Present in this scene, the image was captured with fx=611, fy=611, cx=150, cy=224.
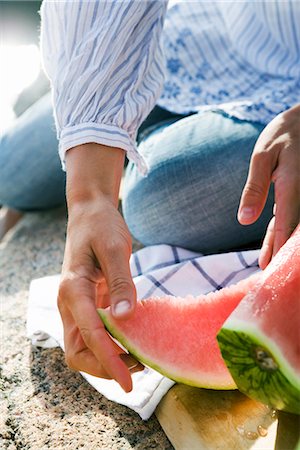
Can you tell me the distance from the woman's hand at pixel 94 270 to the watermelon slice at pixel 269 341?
0.63 ft

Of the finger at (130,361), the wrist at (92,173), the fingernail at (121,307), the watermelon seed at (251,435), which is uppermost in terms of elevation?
the wrist at (92,173)

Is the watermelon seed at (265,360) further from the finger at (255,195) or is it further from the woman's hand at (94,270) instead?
the finger at (255,195)

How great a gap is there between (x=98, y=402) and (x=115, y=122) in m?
0.61

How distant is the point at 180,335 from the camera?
3.69 ft

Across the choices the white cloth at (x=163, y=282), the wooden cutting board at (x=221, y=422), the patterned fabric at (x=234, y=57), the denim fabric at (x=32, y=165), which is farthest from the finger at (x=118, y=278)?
the denim fabric at (x=32, y=165)

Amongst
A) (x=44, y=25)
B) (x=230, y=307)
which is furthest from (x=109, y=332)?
(x=44, y=25)

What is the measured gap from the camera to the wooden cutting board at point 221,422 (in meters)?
1.04

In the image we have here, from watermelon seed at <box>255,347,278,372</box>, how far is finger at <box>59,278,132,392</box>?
0.75 ft

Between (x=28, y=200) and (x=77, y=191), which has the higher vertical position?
(x=77, y=191)

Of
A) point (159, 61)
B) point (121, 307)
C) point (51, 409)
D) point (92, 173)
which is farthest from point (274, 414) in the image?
point (159, 61)

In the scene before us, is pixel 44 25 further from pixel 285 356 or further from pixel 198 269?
pixel 285 356

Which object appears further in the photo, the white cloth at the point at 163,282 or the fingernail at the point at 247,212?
the white cloth at the point at 163,282

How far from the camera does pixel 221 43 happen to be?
2.03 m

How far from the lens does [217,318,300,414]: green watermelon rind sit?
0.86 meters
